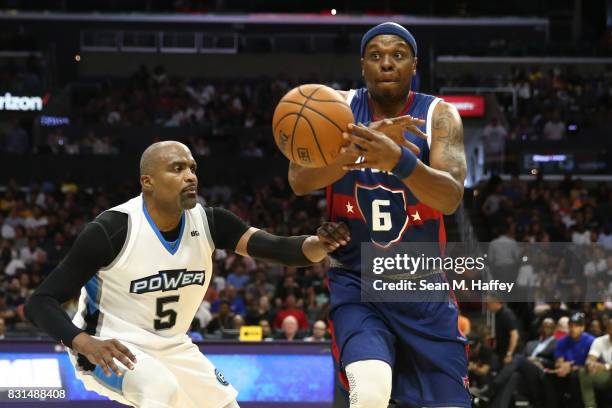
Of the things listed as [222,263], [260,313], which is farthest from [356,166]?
[222,263]

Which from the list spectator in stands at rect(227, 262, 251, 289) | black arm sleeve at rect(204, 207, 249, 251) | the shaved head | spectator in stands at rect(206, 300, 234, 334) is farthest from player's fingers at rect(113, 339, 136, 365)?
spectator in stands at rect(227, 262, 251, 289)

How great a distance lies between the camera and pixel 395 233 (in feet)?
17.0

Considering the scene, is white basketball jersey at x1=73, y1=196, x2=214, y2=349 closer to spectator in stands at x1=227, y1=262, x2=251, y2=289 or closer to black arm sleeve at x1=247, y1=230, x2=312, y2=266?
black arm sleeve at x1=247, y1=230, x2=312, y2=266

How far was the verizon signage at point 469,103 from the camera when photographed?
23.8 metres

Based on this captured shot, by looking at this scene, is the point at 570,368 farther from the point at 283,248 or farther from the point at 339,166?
the point at 339,166

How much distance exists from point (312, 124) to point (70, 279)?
6.11 ft

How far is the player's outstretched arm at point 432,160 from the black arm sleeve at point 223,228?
175 cm

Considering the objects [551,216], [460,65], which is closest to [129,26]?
[460,65]

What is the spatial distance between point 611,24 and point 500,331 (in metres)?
22.3

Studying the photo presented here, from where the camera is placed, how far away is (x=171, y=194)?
6047mm

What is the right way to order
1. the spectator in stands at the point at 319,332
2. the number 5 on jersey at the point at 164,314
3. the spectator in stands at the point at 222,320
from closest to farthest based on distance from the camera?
the number 5 on jersey at the point at 164,314
the spectator in stands at the point at 319,332
the spectator in stands at the point at 222,320

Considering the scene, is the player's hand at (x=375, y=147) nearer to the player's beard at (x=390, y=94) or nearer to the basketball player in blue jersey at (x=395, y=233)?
the basketball player in blue jersey at (x=395, y=233)

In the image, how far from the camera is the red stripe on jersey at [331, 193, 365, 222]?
523 cm

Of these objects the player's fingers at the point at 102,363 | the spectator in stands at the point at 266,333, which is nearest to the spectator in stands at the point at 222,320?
the spectator in stands at the point at 266,333
